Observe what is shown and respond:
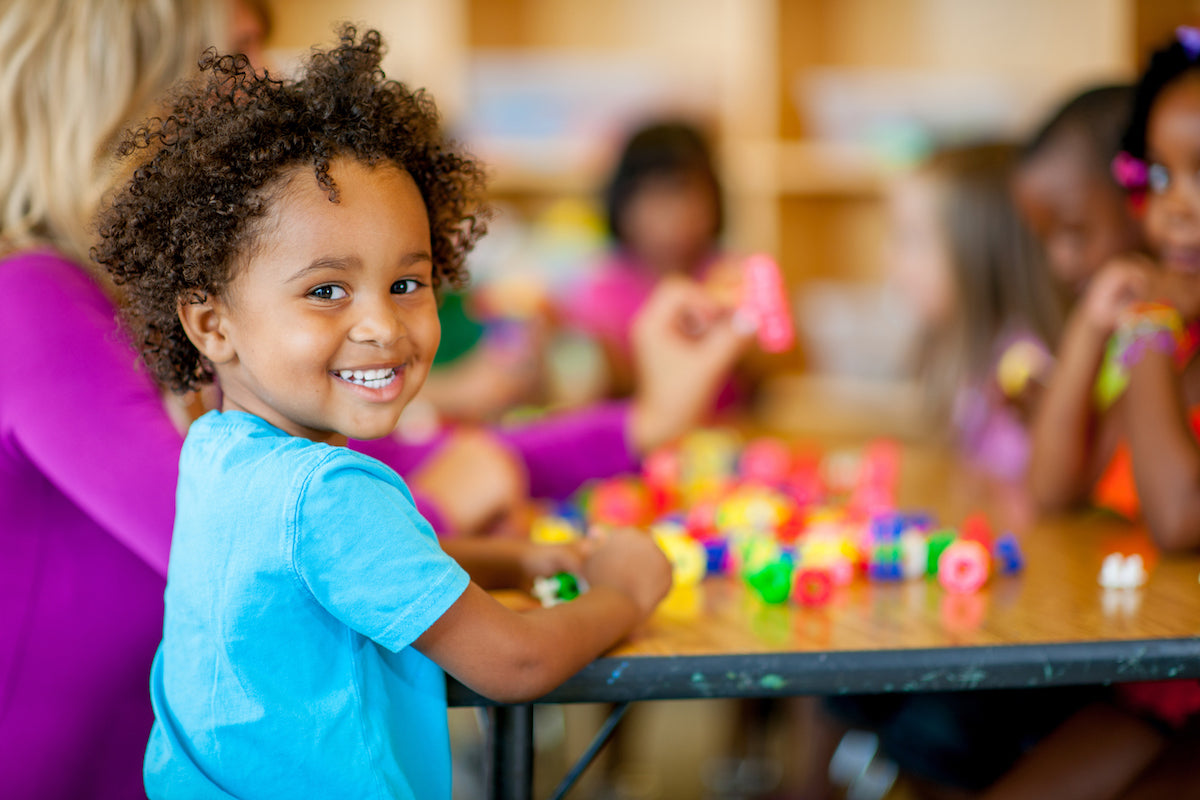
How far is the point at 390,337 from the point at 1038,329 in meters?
1.43

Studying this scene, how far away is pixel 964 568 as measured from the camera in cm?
102

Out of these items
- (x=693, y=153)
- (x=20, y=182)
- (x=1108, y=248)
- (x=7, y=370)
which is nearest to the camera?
(x=7, y=370)

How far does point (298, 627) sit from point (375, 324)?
21cm

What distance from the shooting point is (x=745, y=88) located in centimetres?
323

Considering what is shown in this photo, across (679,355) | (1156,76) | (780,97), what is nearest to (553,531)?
(679,355)

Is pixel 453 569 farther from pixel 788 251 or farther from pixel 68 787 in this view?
pixel 788 251

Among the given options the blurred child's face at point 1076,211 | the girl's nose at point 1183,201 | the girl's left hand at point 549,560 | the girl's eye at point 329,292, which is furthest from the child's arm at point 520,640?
the blurred child's face at point 1076,211

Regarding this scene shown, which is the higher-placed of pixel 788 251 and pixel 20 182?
pixel 20 182

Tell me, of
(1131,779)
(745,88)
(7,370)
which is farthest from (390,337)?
(745,88)

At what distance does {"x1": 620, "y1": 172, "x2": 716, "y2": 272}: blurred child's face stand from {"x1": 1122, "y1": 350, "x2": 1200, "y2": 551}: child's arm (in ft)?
4.87

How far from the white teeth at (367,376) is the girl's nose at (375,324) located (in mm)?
26

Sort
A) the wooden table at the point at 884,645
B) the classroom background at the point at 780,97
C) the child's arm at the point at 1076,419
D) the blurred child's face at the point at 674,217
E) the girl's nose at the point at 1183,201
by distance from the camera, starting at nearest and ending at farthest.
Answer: the wooden table at the point at 884,645, the girl's nose at the point at 1183,201, the child's arm at the point at 1076,419, the blurred child's face at the point at 674,217, the classroom background at the point at 780,97

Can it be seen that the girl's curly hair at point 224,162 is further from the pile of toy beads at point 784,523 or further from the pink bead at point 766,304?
the pink bead at point 766,304

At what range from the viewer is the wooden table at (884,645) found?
0.82 meters
